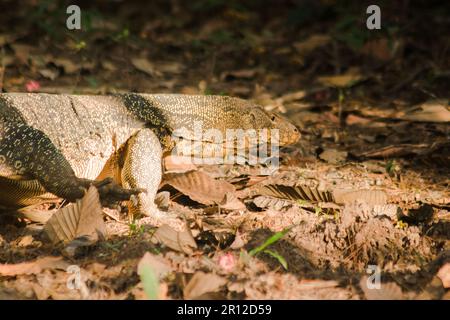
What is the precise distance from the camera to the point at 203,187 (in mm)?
4496

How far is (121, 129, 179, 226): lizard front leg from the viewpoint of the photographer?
168 inches

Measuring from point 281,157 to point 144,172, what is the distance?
1620 mm

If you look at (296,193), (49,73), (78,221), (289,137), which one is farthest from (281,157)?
(49,73)

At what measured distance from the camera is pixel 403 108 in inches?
271

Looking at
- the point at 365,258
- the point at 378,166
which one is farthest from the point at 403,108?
the point at 365,258

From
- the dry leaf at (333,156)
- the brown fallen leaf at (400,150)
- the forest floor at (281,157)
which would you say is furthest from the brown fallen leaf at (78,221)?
the brown fallen leaf at (400,150)

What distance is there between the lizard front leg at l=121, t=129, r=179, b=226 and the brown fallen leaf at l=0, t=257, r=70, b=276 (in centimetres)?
94

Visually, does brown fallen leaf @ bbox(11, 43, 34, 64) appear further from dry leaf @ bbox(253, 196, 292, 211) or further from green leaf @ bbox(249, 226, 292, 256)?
green leaf @ bbox(249, 226, 292, 256)

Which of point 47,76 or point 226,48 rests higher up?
point 226,48

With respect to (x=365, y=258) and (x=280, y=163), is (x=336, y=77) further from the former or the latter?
(x=365, y=258)

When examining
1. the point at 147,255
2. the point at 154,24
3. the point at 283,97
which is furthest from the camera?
the point at 154,24

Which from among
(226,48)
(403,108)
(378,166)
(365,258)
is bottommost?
(365,258)

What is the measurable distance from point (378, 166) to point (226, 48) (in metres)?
4.35

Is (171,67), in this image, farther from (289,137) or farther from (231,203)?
(231,203)
